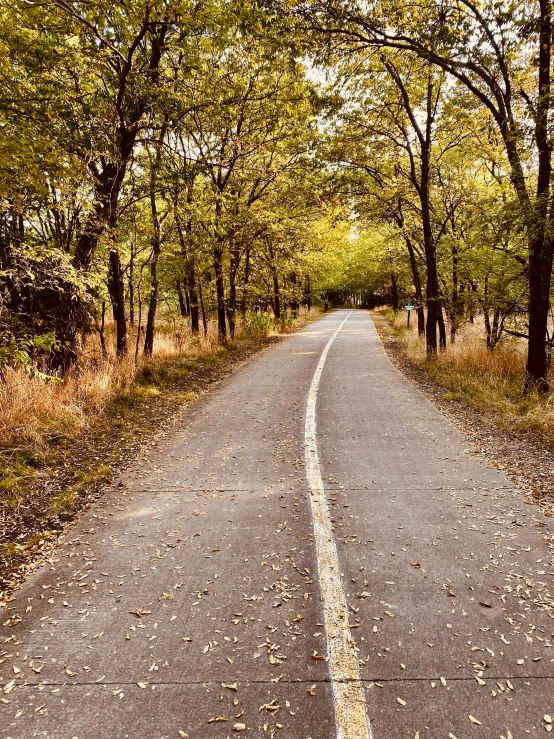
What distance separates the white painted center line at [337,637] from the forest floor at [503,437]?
2.38 metres

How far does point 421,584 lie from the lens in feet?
10.7

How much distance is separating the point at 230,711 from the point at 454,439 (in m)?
5.23

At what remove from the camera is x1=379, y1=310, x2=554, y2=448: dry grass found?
6.83 metres

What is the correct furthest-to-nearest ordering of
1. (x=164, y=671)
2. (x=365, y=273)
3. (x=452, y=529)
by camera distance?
1. (x=365, y=273)
2. (x=452, y=529)
3. (x=164, y=671)

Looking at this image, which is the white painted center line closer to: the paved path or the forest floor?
the paved path

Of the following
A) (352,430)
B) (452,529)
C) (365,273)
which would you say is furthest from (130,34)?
(365,273)

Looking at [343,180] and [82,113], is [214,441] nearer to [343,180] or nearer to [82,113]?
[82,113]

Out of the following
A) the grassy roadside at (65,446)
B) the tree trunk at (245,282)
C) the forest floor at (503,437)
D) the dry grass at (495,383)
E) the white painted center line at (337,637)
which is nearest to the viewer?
the white painted center line at (337,637)

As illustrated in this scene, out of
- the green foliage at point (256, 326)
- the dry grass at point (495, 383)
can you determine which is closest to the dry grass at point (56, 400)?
the dry grass at point (495, 383)

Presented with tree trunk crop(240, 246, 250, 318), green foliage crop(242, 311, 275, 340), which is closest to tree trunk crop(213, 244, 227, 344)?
green foliage crop(242, 311, 275, 340)

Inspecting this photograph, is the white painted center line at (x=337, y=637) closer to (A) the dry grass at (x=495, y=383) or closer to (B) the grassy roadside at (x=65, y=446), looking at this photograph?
(B) the grassy roadside at (x=65, y=446)

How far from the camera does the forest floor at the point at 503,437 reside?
4.99 metres

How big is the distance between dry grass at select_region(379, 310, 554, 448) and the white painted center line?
3.99 m

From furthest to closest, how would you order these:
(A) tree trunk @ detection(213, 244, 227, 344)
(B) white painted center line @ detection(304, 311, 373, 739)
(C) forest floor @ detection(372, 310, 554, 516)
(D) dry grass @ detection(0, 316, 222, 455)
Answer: (A) tree trunk @ detection(213, 244, 227, 344)
(D) dry grass @ detection(0, 316, 222, 455)
(C) forest floor @ detection(372, 310, 554, 516)
(B) white painted center line @ detection(304, 311, 373, 739)
